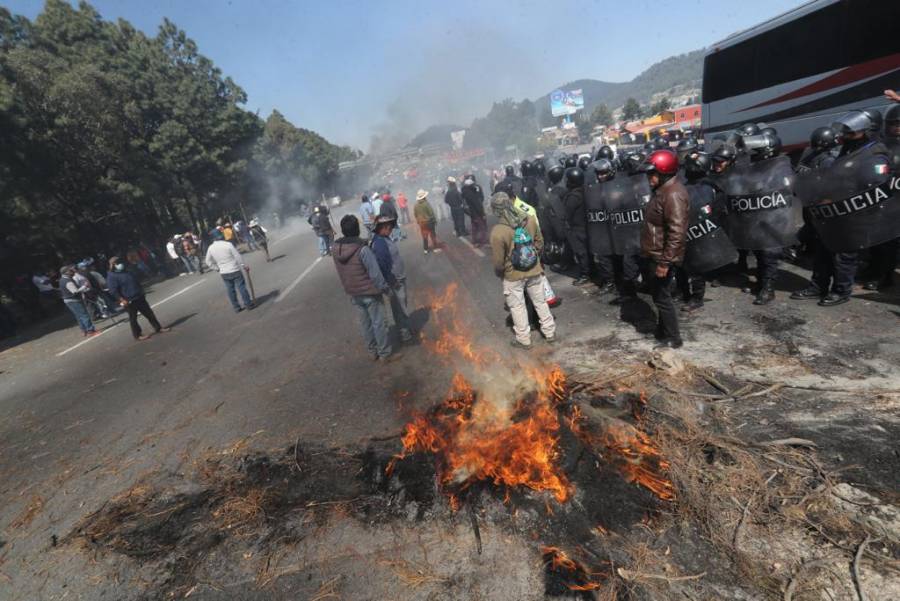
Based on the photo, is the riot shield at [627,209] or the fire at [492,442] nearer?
the fire at [492,442]

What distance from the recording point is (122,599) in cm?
309

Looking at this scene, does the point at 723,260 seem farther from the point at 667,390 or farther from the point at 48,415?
the point at 48,415

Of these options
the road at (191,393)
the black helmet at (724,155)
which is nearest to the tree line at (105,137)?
the road at (191,393)

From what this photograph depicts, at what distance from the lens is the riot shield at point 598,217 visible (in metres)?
6.68

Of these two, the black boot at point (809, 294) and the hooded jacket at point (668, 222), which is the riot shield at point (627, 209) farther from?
the black boot at point (809, 294)

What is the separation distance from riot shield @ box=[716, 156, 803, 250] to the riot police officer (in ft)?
6.56

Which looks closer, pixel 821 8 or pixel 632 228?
pixel 632 228

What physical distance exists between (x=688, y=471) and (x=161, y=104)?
33716mm

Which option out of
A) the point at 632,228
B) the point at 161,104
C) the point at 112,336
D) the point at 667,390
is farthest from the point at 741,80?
the point at 161,104

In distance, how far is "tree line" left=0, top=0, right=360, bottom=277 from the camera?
15.9 meters

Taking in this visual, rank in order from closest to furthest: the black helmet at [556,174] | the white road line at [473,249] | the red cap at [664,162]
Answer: the red cap at [664,162] < the black helmet at [556,174] < the white road line at [473,249]

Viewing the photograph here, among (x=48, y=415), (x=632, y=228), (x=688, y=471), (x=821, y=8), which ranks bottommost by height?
(x=688, y=471)

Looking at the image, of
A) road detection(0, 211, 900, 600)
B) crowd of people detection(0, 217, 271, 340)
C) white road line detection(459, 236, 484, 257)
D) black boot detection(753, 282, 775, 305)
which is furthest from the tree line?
black boot detection(753, 282, 775, 305)

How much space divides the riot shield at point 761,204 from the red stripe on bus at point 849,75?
5236mm
